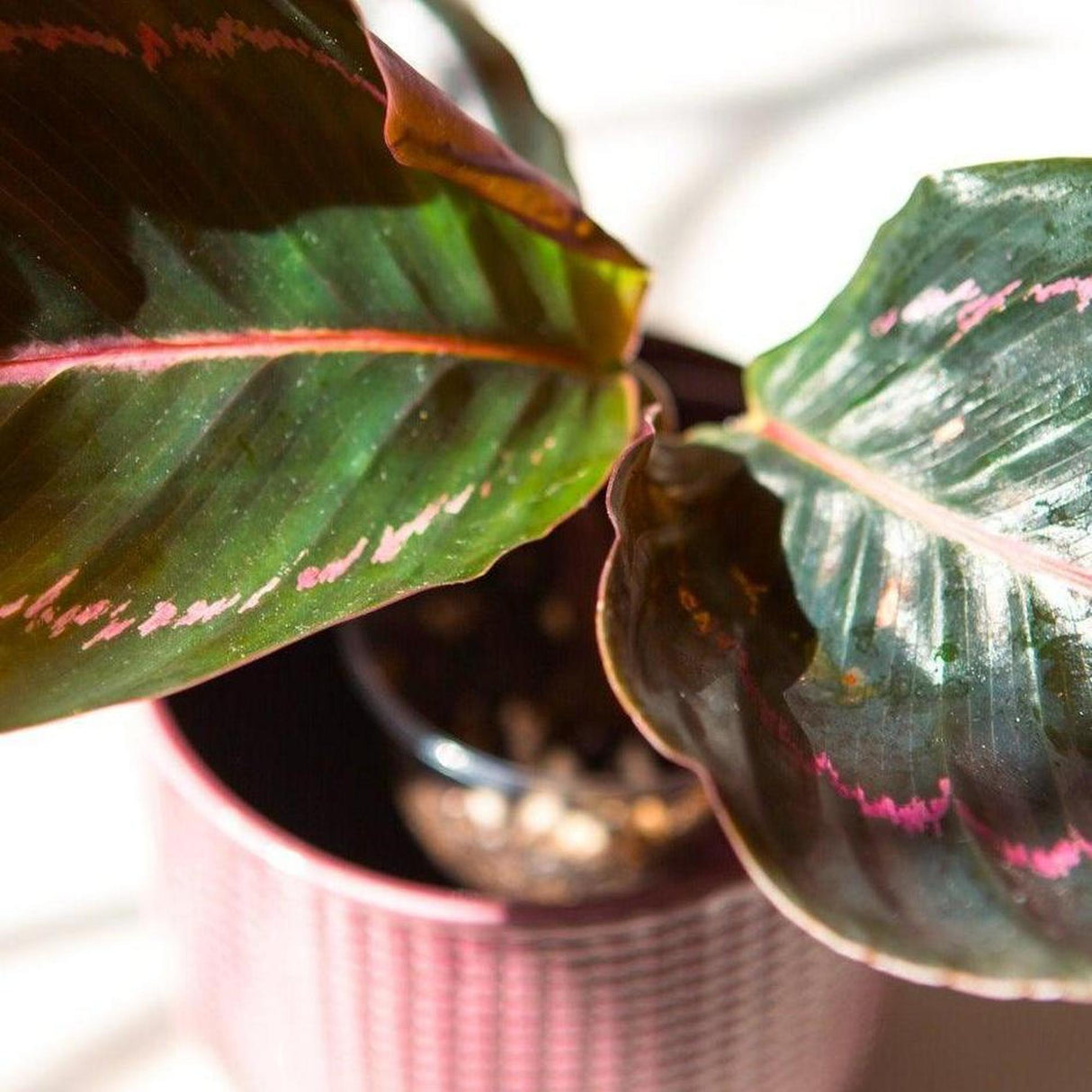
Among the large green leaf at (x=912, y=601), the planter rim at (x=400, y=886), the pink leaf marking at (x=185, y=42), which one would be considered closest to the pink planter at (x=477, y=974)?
the planter rim at (x=400, y=886)

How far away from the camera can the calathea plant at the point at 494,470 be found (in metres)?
0.33

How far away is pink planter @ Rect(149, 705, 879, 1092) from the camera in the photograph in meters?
0.48

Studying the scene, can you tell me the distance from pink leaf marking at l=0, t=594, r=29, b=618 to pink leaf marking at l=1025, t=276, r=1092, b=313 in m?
0.27

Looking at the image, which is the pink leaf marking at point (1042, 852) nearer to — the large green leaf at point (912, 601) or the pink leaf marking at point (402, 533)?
the large green leaf at point (912, 601)

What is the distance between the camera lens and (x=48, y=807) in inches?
31.9

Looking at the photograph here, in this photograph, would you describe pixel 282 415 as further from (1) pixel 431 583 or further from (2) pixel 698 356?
(2) pixel 698 356

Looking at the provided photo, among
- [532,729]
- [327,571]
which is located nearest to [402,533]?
[327,571]

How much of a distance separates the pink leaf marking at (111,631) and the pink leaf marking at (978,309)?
24 cm

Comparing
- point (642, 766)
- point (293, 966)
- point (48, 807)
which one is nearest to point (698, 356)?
point (642, 766)

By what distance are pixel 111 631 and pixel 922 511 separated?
0.73 feet

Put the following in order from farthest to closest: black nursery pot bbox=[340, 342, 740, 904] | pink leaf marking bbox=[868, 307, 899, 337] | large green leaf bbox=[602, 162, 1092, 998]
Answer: black nursery pot bbox=[340, 342, 740, 904] < pink leaf marking bbox=[868, 307, 899, 337] < large green leaf bbox=[602, 162, 1092, 998]

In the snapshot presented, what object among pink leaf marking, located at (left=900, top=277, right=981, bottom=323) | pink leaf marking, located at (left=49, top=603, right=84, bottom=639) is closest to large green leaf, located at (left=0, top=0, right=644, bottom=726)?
pink leaf marking, located at (left=49, top=603, right=84, bottom=639)

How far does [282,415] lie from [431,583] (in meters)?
0.09

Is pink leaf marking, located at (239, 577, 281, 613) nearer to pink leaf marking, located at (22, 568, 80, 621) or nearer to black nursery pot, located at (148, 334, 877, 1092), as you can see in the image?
pink leaf marking, located at (22, 568, 80, 621)
